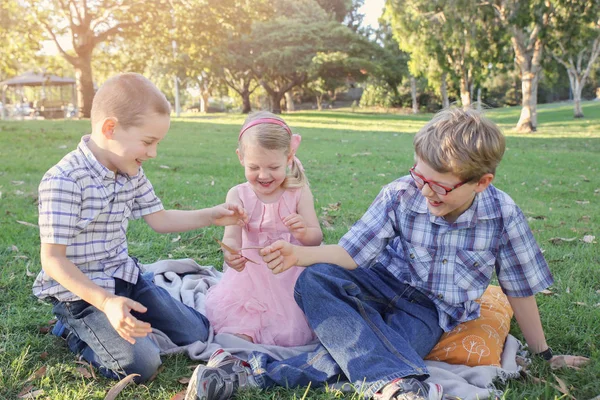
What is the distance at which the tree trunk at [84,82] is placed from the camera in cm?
1989

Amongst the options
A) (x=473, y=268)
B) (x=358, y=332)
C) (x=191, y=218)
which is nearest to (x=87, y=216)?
(x=191, y=218)

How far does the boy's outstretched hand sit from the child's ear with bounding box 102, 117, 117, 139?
2.55m

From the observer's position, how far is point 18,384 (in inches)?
101

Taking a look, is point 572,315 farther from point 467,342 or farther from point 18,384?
point 18,384

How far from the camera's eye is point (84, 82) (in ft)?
67.7

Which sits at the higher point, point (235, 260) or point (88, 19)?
point (88, 19)

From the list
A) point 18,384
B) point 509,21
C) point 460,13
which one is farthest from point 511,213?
point 460,13

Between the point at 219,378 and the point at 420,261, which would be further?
the point at 420,261

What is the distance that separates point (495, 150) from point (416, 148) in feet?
1.24

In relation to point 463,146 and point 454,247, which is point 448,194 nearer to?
point 463,146

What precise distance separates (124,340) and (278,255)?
877 millimetres

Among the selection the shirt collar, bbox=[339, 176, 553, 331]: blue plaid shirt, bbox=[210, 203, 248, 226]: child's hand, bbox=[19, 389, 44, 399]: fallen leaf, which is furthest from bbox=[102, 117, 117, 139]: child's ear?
bbox=[339, 176, 553, 331]: blue plaid shirt

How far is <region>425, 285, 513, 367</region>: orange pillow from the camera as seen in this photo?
9.39 feet

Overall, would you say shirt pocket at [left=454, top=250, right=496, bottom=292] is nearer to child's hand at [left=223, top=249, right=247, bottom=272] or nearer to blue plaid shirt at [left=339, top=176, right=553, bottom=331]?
blue plaid shirt at [left=339, top=176, right=553, bottom=331]
